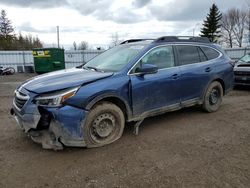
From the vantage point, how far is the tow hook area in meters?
3.49

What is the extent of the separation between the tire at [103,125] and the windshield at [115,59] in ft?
2.45

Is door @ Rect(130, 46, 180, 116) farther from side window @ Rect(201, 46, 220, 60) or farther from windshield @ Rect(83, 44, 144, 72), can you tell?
side window @ Rect(201, 46, 220, 60)

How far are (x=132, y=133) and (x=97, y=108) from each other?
3.67 feet

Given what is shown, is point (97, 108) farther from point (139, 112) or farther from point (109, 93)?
point (139, 112)

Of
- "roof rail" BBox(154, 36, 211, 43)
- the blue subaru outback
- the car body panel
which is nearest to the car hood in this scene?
the blue subaru outback

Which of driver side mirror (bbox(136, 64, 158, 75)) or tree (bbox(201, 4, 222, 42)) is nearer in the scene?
driver side mirror (bbox(136, 64, 158, 75))

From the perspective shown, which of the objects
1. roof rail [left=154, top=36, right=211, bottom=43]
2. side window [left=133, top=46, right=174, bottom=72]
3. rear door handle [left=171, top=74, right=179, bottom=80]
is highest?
roof rail [left=154, top=36, right=211, bottom=43]

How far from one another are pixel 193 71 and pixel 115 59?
1.77 metres

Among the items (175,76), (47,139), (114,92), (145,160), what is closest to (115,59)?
(114,92)

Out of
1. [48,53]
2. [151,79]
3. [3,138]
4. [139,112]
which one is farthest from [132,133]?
[48,53]

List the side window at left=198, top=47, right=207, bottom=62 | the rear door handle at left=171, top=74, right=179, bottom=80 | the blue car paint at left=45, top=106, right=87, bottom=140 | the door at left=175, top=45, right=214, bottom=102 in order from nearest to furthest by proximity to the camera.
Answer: the blue car paint at left=45, top=106, right=87, bottom=140
the rear door handle at left=171, top=74, right=179, bottom=80
the door at left=175, top=45, right=214, bottom=102
the side window at left=198, top=47, right=207, bottom=62

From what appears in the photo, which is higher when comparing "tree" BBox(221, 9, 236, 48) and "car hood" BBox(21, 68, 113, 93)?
"tree" BBox(221, 9, 236, 48)

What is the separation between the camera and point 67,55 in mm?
22453

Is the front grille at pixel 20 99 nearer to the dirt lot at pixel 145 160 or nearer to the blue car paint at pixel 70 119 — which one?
the blue car paint at pixel 70 119
